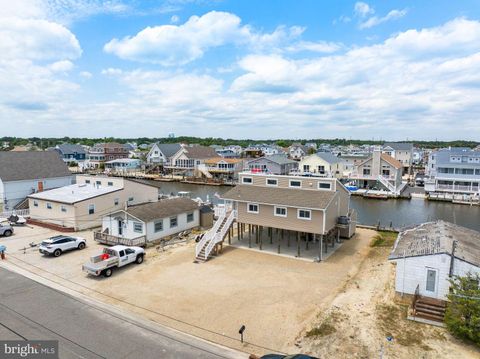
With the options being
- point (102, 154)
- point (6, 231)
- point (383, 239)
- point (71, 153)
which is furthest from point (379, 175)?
point (71, 153)

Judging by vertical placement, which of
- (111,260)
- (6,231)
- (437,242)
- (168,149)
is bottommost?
(6,231)

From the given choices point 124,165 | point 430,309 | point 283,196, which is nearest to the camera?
point 430,309

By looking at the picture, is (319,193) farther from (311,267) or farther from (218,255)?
(218,255)

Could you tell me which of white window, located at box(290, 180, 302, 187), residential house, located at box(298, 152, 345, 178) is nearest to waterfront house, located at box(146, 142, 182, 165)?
residential house, located at box(298, 152, 345, 178)

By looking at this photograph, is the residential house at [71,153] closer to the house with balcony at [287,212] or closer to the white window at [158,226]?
the white window at [158,226]

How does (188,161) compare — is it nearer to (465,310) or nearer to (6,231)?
(6,231)

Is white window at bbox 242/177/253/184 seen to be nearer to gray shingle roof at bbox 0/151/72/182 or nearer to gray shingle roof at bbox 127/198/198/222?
gray shingle roof at bbox 127/198/198/222

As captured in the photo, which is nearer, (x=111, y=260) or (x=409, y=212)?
(x=111, y=260)
